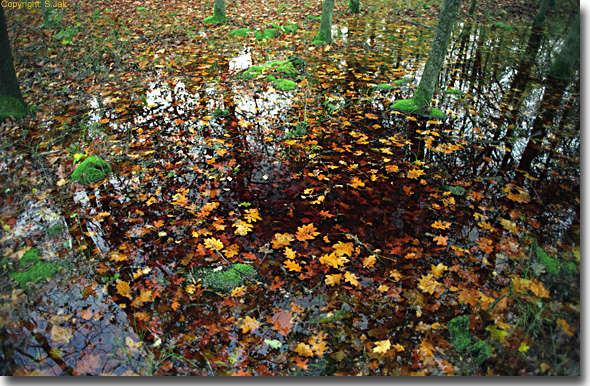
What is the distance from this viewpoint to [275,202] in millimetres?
4297

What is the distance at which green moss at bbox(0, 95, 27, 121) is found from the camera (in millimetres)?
6090

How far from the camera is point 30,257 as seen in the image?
3.47 m

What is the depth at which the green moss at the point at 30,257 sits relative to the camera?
341 centimetres

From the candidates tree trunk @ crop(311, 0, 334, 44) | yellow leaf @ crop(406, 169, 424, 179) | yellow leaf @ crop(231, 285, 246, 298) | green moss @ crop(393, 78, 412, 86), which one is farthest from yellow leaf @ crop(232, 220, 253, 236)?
tree trunk @ crop(311, 0, 334, 44)

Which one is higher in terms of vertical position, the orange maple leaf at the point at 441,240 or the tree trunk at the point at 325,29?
the tree trunk at the point at 325,29

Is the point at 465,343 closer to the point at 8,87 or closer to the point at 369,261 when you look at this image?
the point at 369,261

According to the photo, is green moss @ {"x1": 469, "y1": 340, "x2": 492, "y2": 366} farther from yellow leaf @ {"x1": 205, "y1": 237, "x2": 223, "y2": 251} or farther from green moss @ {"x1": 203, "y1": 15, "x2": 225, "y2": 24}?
green moss @ {"x1": 203, "y1": 15, "x2": 225, "y2": 24}

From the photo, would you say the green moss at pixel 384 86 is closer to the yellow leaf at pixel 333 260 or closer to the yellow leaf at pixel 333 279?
the yellow leaf at pixel 333 260

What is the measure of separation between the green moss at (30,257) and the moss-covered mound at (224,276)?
169cm

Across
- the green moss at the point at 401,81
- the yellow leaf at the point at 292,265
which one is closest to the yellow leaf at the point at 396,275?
the yellow leaf at the point at 292,265

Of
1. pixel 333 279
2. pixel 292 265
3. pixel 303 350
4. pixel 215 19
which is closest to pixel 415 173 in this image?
pixel 333 279

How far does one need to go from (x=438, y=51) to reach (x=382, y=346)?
5310mm

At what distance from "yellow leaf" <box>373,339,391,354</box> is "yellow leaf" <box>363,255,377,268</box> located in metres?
0.82

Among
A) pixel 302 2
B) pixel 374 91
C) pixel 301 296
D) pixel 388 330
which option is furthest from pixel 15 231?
pixel 302 2
